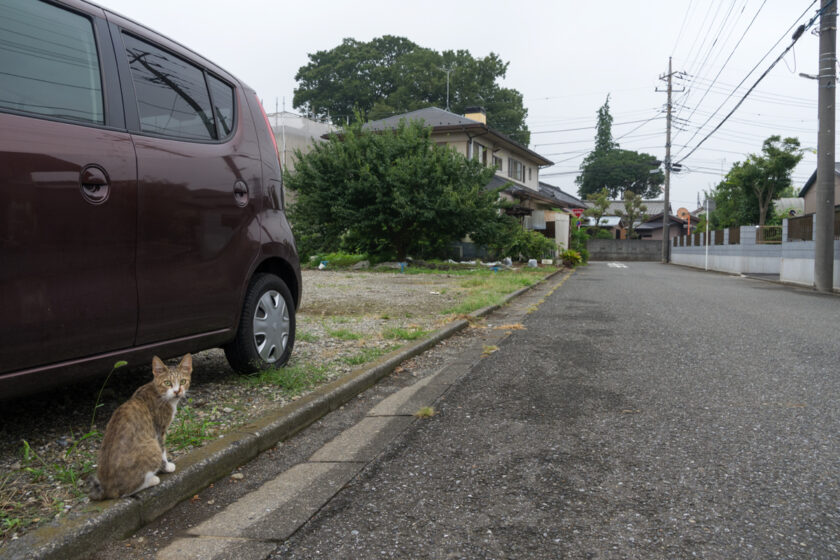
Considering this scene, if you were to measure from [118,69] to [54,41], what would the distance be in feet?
0.98

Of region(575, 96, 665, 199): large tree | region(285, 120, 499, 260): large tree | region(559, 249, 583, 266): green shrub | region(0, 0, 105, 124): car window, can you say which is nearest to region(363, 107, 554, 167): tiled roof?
region(285, 120, 499, 260): large tree

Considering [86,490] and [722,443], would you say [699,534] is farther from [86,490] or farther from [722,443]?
[86,490]

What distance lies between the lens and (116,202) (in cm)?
242

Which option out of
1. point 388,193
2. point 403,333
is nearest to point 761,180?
point 388,193

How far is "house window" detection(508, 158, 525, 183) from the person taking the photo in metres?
29.1

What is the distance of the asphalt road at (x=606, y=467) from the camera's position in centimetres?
191

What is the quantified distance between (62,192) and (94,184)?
0.15 metres

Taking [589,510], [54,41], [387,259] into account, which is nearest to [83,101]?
[54,41]

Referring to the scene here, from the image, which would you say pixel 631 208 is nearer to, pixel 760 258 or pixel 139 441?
pixel 760 258

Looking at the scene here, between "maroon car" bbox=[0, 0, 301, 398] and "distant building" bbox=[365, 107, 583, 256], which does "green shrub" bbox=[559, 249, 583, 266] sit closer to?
"distant building" bbox=[365, 107, 583, 256]

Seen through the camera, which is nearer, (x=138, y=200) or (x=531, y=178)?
(x=138, y=200)

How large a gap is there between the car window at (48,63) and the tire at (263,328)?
1.38m

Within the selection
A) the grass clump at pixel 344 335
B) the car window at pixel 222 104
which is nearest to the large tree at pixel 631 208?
the grass clump at pixel 344 335

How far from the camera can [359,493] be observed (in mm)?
2295
